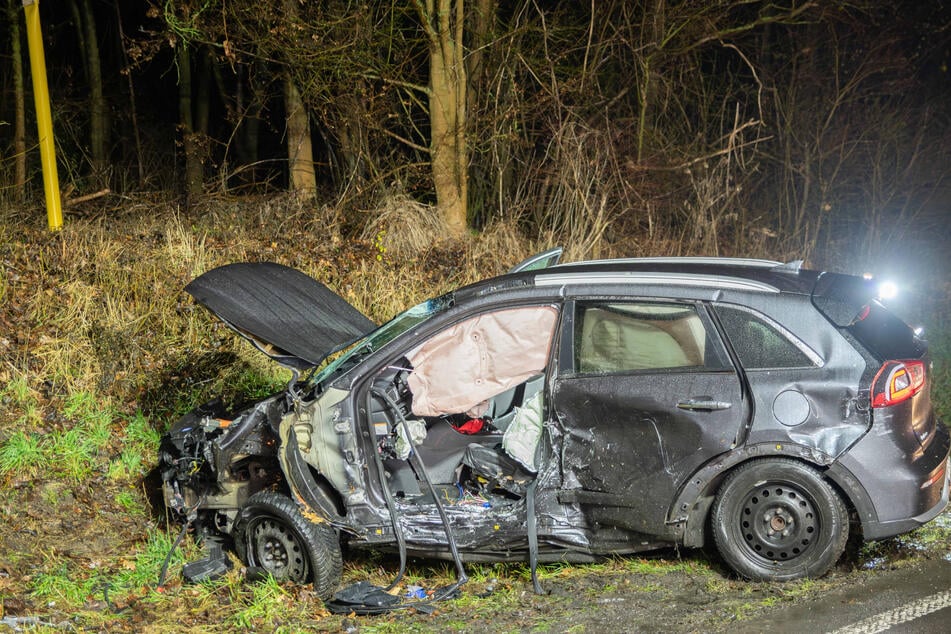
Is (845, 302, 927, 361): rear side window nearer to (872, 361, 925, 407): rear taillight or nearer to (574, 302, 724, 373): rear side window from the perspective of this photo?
(872, 361, 925, 407): rear taillight

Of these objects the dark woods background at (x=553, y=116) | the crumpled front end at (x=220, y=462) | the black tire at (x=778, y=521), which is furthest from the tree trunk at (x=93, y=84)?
the black tire at (x=778, y=521)

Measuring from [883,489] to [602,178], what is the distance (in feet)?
27.8

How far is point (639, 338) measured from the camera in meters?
4.91

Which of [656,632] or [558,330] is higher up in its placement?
[558,330]

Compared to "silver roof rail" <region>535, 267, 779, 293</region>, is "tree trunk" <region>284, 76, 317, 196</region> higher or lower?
higher

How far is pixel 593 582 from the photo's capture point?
5090 millimetres

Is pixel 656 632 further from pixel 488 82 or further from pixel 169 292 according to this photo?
pixel 488 82

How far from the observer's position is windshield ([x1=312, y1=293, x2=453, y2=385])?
5301mm

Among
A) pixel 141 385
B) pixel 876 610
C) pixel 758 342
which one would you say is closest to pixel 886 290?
pixel 758 342

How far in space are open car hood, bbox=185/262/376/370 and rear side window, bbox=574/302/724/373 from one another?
1.53 metres

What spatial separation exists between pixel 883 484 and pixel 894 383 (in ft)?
1.64

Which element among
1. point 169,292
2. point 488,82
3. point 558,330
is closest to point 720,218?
point 488,82

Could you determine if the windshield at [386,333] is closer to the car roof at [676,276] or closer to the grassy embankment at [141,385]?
the car roof at [676,276]

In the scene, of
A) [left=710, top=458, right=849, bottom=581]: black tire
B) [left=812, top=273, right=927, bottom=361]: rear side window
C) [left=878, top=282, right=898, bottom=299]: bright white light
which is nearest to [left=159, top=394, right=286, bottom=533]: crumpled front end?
[left=710, top=458, right=849, bottom=581]: black tire
